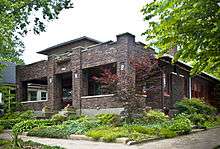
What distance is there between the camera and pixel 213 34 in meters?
7.42

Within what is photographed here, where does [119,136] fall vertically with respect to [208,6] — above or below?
below

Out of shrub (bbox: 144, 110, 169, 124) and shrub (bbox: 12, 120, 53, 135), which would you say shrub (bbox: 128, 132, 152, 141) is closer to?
shrub (bbox: 144, 110, 169, 124)

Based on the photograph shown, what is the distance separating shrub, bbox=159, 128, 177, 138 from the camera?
13981 mm

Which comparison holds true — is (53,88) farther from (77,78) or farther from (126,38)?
(126,38)

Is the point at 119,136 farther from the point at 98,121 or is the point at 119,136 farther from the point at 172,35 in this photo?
the point at 172,35

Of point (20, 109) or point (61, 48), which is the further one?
point (61, 48)

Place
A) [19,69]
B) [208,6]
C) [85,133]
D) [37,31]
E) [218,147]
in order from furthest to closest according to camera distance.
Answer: [19,69], [37,31], [85,133], [218,147], [208,6]

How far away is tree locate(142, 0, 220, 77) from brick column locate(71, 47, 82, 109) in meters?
14.5

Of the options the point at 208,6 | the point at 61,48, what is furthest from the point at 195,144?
the point at 61,48

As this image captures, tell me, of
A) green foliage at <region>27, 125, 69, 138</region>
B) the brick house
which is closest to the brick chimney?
the brick house

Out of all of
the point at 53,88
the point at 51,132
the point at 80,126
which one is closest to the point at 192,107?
the point at 80,126

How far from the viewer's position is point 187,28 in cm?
757

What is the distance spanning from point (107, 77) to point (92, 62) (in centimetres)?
348

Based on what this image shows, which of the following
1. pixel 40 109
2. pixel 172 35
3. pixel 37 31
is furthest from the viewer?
pixel 40 109
